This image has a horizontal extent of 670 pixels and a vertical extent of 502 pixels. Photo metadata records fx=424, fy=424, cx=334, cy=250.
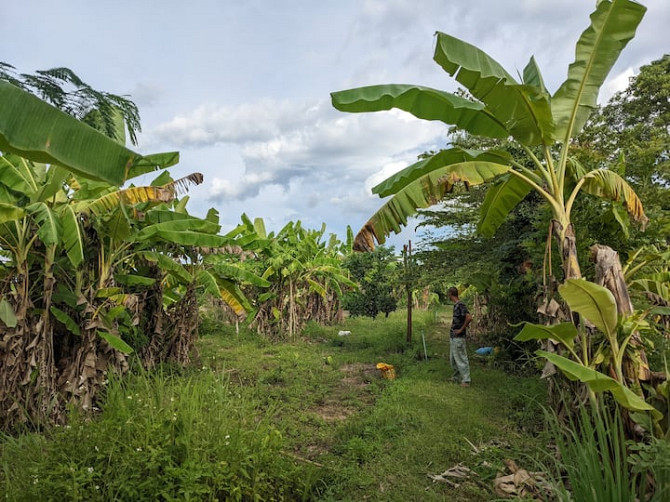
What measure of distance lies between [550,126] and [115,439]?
16.1 ft

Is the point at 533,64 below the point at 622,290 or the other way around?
the other way around

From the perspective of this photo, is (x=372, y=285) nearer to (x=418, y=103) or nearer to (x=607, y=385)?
(x=418, y=103)

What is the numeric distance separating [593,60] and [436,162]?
1831 mm

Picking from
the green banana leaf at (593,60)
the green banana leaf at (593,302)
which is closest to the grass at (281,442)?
the green banana leaf at (593,302)

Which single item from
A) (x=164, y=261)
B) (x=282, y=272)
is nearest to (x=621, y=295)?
(x=164, y=261)

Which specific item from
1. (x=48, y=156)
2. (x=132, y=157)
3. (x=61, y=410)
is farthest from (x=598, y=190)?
(x=61, y=410)

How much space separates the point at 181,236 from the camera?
691 cm

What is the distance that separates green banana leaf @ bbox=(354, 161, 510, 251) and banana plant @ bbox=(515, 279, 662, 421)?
1.64 meters

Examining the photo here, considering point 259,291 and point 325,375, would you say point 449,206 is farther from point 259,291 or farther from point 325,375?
Answer: point 259,291

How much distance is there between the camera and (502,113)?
14.6 feet

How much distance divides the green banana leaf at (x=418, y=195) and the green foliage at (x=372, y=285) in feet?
33.8

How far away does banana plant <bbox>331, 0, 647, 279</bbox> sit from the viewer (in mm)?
4172

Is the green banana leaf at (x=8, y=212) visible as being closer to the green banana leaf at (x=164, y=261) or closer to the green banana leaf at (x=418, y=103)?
the green banana leaf at (x=164, y=261)

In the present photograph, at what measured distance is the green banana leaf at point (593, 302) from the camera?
A: 3.30 m
